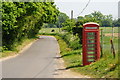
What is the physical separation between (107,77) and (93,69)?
2350mm

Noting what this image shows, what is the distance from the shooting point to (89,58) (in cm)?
1510

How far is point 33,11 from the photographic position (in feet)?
88.4

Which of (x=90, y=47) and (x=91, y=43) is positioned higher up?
(x=91, y=43)

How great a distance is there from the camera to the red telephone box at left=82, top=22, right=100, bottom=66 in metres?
15.1

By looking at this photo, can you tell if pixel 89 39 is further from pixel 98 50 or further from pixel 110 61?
pixel 110 61

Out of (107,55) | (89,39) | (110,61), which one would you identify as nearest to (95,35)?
(89,39)

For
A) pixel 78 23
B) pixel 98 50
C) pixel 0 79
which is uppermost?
pixel 78 23

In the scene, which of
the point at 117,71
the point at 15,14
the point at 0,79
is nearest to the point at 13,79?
the point at 0,79

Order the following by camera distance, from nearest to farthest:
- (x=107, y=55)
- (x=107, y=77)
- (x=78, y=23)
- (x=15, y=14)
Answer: (x=107, y=77), (x=107, y=55), (x=15, y=14), (x=78, y=23)

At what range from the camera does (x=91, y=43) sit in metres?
15.2

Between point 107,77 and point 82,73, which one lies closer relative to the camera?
point 107,77

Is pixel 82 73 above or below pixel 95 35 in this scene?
below

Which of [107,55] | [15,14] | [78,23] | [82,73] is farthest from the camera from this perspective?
[78,23]

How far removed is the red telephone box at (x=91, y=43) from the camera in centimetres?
1510
